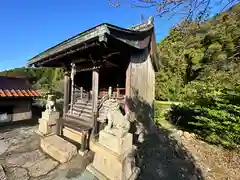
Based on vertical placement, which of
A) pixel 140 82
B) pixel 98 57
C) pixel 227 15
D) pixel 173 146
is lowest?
pixel 173 146

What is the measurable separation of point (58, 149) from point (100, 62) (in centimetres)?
290

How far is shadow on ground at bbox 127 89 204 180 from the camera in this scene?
157 inches

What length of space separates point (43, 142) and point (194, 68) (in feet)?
55.7

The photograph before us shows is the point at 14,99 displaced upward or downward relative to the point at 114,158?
upward

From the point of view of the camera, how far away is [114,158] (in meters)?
3.14

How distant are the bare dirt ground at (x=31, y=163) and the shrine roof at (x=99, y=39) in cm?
310

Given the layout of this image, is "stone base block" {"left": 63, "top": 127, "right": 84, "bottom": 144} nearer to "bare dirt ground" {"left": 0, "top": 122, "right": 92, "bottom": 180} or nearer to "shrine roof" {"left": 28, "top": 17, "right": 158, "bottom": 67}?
"bare dirt ground" {"left": 0, "top": 122, "right": 92, "bottom": 180}

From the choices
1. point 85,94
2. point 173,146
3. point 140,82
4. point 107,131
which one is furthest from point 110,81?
point 107,131

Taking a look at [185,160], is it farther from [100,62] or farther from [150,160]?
[100,62]

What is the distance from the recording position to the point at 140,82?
597cm

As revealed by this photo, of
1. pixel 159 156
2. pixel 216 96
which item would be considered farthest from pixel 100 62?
pixel 216 96

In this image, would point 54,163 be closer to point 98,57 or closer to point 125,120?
point 125,120

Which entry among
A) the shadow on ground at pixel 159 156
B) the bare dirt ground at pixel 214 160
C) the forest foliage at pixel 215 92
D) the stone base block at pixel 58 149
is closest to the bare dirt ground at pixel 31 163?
the stone base block at pixel 58 149

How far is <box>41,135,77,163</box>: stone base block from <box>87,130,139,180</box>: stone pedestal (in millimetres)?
824
